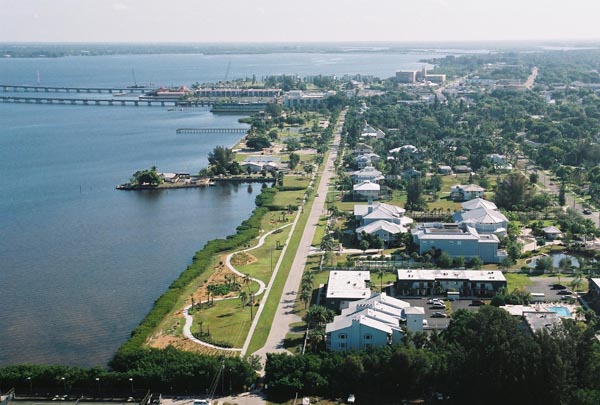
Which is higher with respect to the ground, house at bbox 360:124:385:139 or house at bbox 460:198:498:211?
house at bbox 460:198:498:211

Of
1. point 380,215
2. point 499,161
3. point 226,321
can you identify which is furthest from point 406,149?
point 226,321

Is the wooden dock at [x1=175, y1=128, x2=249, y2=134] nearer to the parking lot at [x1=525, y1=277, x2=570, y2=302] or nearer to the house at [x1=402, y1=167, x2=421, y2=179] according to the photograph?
the house at [x1=402, y1=167, x2=421, y2=179]

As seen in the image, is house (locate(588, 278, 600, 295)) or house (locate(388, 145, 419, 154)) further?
house (locate(388, 145, 419, 154))

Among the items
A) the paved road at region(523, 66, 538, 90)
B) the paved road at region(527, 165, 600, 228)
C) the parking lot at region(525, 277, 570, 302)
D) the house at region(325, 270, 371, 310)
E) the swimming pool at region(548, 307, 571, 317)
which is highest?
the paved road at region(523, 66, 538, 90)

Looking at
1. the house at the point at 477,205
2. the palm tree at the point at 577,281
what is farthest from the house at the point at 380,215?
the palm tree at the point at 577,281

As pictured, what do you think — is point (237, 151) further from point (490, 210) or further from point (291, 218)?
point (490, 210)

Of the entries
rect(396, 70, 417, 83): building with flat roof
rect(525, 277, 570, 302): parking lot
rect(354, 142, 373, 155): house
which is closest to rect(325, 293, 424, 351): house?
rect(525, 277, 570, 302): parking lot
